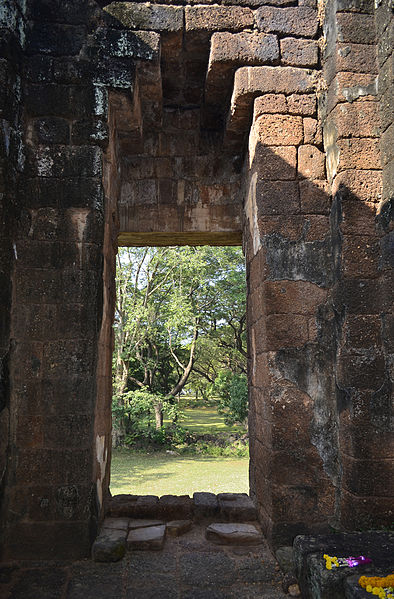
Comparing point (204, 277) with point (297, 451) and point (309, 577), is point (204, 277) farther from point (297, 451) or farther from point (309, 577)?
point (309, 577)

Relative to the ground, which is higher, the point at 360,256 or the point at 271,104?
the point at 271,104

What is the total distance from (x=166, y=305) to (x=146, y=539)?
11401 millimetres

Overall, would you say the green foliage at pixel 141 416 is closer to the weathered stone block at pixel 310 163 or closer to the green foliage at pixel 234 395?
the green foliage at pixel 234 395

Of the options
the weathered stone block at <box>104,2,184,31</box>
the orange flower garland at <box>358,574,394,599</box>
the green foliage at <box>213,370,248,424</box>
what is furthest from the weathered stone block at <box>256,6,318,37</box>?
the green foliage at <box>213,370,248,424</box>

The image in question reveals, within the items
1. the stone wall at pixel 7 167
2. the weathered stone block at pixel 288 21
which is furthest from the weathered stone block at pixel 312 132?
the stone wall at pixel 7 167

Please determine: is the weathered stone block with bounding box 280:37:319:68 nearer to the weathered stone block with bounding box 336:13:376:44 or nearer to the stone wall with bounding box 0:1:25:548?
the weathered stone block with bounding box 336:13:376:44

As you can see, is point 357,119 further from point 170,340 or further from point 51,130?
point 170,340

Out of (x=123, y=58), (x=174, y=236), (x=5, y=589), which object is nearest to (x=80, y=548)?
(x=5, y=589)

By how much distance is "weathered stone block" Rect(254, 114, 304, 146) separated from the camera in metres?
3.73

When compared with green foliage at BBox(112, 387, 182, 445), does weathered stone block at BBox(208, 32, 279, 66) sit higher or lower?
higher

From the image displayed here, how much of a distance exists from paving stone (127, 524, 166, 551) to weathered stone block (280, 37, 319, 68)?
13.2ft

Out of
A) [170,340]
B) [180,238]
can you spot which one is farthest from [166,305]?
[180,238]

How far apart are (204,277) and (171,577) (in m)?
12.7

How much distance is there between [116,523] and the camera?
375 cm
